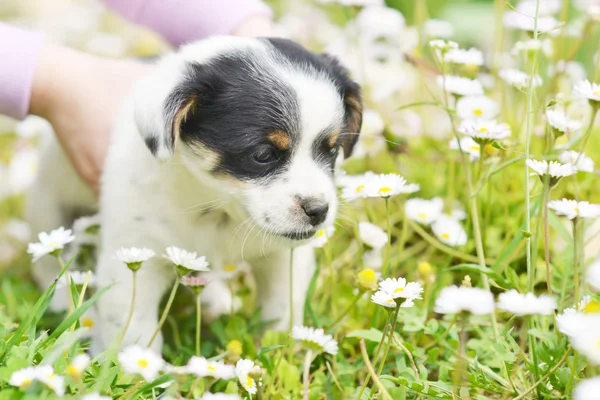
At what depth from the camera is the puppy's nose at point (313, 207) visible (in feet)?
6.26

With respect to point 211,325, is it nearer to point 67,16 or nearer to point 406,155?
point 406,155

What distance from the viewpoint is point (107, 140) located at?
Result: 2.46m

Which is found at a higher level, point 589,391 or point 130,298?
point 589,391

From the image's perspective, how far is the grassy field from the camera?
160 cm

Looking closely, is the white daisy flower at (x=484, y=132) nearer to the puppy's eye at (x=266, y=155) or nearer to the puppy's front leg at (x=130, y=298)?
the puppy's eye at (x=266, y=155)

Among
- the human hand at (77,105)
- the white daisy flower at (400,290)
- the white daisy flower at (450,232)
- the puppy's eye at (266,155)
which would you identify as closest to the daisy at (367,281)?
the white daisy flower at (400,290)

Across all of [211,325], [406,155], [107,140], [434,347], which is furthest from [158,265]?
[406,155]

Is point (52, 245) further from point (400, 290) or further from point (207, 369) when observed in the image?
point (400, 290)

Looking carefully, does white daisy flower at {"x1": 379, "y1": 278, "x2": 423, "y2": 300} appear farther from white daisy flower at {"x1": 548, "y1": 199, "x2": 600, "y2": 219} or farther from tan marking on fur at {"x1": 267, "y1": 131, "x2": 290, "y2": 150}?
tan marking on fur at {"x1": 267, "y1": 131, "x2": 290, "y2": 150}

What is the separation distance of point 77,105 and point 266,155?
33.1 inches

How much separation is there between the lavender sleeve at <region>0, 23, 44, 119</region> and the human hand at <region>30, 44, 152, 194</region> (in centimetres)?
4

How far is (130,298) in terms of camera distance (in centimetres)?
219

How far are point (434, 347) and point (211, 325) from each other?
74cm

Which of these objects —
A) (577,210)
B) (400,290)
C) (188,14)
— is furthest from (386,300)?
(188,14)
